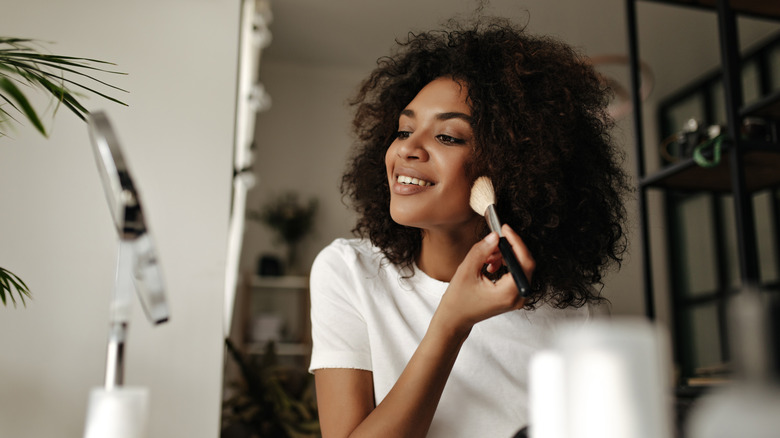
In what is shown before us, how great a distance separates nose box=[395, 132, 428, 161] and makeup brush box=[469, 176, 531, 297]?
93 millimetres

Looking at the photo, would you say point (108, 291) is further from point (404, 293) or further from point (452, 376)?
point (452, 376)

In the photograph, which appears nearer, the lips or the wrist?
the wrist

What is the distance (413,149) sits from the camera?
40.4 inches

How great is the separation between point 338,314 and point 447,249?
0.21 meters

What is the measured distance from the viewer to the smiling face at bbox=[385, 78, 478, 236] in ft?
3.30

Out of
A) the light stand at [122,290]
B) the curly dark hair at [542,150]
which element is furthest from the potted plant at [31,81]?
the curly dark hair at [542,150]

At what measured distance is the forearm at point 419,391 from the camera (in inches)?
32.1

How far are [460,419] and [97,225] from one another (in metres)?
0.87

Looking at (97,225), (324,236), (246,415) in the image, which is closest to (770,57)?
(324,236)

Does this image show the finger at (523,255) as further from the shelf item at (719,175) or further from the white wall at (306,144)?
the white wall at (306,144)

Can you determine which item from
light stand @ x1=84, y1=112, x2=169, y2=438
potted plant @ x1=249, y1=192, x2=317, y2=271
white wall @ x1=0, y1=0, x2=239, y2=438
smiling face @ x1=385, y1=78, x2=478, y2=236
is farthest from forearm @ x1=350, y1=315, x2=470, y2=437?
potted plant @ x1=249, y1=192, x2=317, y2=271

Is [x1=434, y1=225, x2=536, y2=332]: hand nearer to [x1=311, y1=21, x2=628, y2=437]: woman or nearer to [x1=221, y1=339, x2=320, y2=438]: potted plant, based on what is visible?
[x1=311, y1=21, x2=628, y2=437]: woman

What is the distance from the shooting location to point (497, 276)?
38.2 inches

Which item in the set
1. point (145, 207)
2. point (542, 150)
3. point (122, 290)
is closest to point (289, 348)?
point (145, 207)
